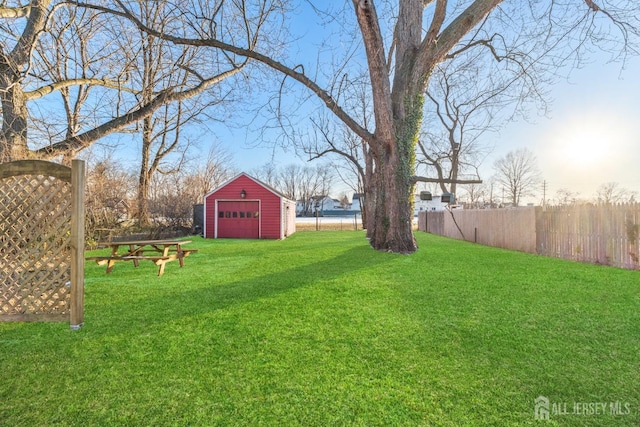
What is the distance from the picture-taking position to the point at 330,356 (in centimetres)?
245

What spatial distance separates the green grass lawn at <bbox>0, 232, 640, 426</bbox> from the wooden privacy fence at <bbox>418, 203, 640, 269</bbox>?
2.26 m

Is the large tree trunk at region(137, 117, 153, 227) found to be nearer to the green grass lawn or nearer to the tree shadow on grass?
the tree shadow on grass

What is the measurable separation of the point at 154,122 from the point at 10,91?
342 inches

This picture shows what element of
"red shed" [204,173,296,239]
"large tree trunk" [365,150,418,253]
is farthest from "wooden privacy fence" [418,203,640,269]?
"red shed" [204,173,296,239]

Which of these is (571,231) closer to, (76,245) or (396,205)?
(396,205)

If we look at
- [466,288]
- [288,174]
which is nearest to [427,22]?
[466,288]

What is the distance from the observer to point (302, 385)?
6.68 feet

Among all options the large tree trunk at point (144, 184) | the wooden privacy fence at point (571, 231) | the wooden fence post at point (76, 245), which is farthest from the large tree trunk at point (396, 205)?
the large tree trunk at point (144, 184)

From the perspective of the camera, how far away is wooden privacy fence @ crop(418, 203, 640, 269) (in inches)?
244

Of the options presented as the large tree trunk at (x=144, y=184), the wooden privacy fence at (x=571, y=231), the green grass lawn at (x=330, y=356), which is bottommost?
the green grass lawn at (x=330, y=356)

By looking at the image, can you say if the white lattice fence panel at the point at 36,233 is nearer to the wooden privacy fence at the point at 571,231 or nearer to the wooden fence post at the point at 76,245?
the wooden fence post at the point at 76,245

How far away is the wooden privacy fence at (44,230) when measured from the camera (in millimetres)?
3115

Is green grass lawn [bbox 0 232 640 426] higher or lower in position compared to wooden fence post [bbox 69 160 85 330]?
lower

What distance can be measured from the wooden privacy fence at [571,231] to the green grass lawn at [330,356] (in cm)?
226
